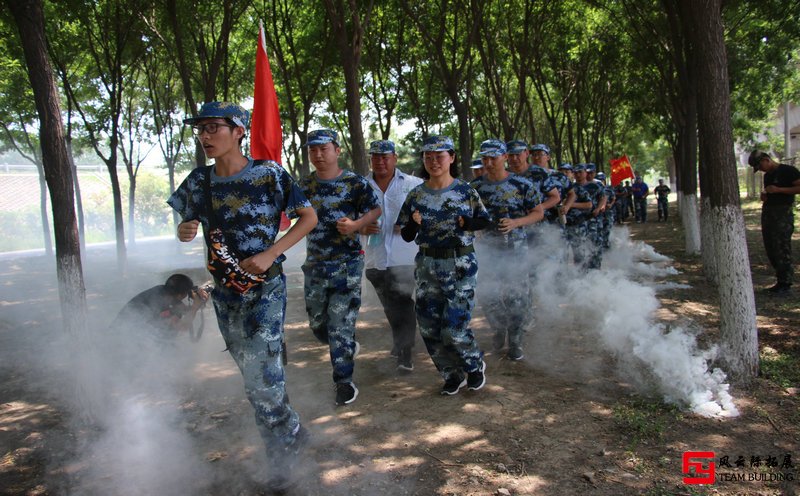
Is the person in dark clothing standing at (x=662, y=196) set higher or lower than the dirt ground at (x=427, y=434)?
higher

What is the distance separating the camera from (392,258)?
16.9ft

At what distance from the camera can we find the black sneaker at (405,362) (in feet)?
16.9

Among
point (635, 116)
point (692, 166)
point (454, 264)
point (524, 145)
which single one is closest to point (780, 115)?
point (635, 116)

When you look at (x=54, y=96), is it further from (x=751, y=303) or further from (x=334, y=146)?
(x=751, y=303)

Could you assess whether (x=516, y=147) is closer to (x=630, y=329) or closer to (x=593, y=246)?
(x=630, y=329)

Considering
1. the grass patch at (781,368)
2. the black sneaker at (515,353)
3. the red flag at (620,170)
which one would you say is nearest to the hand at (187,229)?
the black sneaker at (515,353)

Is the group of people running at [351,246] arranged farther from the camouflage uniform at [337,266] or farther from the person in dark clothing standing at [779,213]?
the person in dark clothing standing at [779,213]

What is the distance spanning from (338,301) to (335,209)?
2.41 feet

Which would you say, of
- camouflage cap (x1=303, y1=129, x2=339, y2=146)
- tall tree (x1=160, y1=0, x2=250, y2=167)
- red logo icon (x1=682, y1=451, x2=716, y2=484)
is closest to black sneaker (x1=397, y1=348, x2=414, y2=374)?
camouflage cap (x1=303, y1=129, x2=339, y2=146)

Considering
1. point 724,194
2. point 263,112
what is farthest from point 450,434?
point 263,112

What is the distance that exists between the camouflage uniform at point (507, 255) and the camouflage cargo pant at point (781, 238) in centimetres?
387

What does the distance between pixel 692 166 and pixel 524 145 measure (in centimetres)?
672

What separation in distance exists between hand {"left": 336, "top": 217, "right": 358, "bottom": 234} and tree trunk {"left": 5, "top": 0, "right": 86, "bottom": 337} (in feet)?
6.78

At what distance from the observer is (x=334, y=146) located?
14.8 feet
